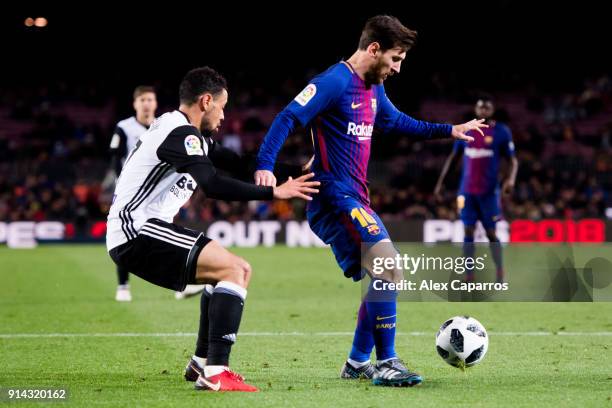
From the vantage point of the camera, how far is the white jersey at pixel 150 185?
19.6 feet

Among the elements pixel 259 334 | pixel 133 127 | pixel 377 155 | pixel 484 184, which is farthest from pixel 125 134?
pixel 377 155

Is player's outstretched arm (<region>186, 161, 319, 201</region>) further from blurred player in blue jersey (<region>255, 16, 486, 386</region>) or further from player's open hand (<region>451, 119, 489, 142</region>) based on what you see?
player's open hand (<region>451, 119, 489, 142</region>)

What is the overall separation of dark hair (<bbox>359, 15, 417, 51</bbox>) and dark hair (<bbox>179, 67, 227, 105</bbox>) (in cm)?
101

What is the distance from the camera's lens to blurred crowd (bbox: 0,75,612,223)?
24.0 m

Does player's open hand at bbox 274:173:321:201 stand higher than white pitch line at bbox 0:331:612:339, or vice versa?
player's open hand at bbox 274:173:321:201

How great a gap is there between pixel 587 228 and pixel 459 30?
37.1 feet

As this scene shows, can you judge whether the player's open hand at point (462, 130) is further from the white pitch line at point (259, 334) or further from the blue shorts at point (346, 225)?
the white pitch line at point (259, 334)

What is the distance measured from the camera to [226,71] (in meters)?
32.6

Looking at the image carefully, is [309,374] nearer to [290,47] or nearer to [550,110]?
[550,110]

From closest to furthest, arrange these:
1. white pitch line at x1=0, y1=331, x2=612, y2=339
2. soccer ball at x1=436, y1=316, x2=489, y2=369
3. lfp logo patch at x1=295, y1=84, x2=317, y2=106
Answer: lfp logo patch at x1=295, y1=84, x2=317, y2=106, soccer ball at x1=436, y1=316, x2=489, y2=369, white pitch line at x1=0, y1=331, x2=612, y2=339

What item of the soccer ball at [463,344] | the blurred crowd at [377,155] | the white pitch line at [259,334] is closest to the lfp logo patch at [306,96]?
the soccer ball at [463,344]

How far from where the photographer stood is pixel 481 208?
13234 mm

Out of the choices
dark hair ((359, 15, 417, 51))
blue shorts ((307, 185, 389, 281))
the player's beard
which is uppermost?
dark hair ((359, 15, 417, 51))

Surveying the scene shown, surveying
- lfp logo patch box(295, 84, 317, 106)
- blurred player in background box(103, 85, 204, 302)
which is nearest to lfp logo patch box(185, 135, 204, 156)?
lfp logo patch box(295, 84, 317, 106)
